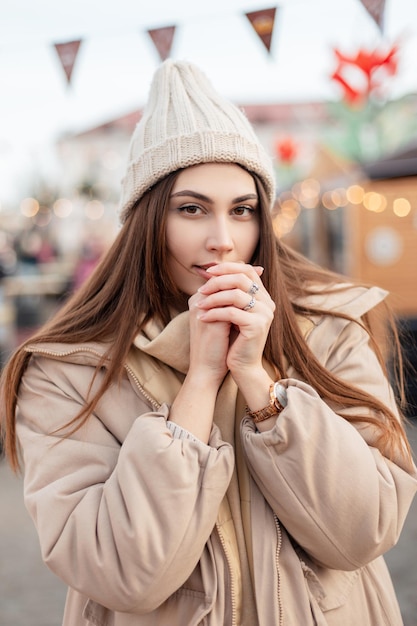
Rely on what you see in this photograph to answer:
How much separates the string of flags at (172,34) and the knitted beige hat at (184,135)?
1.37 meters

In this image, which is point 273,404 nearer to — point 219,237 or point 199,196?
point 219,237

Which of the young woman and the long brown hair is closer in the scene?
the young woman

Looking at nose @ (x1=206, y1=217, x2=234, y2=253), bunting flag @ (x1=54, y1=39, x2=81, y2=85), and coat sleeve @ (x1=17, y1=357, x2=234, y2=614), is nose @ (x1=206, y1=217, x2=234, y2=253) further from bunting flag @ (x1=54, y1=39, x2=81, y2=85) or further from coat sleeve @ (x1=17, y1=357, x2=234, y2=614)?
bunting flag @ (x1=54, y1=39, x2=81, y2=85)

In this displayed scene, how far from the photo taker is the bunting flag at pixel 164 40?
3.10 metres

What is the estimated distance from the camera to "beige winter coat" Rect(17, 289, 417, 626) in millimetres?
1285

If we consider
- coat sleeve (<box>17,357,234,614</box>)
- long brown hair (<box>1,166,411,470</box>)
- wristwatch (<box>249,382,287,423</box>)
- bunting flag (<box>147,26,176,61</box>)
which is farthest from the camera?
bunting flag (<box>147,26,176,61</box>)

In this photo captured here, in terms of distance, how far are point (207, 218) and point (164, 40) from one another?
185cm

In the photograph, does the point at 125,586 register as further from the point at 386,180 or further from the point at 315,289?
the point at 386,180

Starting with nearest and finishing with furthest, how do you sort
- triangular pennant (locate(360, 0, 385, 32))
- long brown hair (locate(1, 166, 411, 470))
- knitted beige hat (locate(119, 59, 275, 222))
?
Answer: 1. long brown hair (locate(1, 166, 411, 470))
2. knitted beige hat (locate(119, 59, 275, 222))
3. triangular pennant (locate(360, 0, 385, 32))

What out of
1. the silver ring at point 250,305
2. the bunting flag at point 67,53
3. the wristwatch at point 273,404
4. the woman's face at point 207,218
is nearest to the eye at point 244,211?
the woman's face at point 207,218

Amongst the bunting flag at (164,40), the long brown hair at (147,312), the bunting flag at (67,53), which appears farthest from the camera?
the bunting flag at (67,53)

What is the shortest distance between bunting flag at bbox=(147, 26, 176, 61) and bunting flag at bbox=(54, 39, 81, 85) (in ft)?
1.44

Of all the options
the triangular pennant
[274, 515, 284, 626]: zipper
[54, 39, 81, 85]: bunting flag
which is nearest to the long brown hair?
[274, 515, 284, 626]: zipper

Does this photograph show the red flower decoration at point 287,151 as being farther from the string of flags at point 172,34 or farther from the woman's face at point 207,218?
the woman's face at point 207,218
